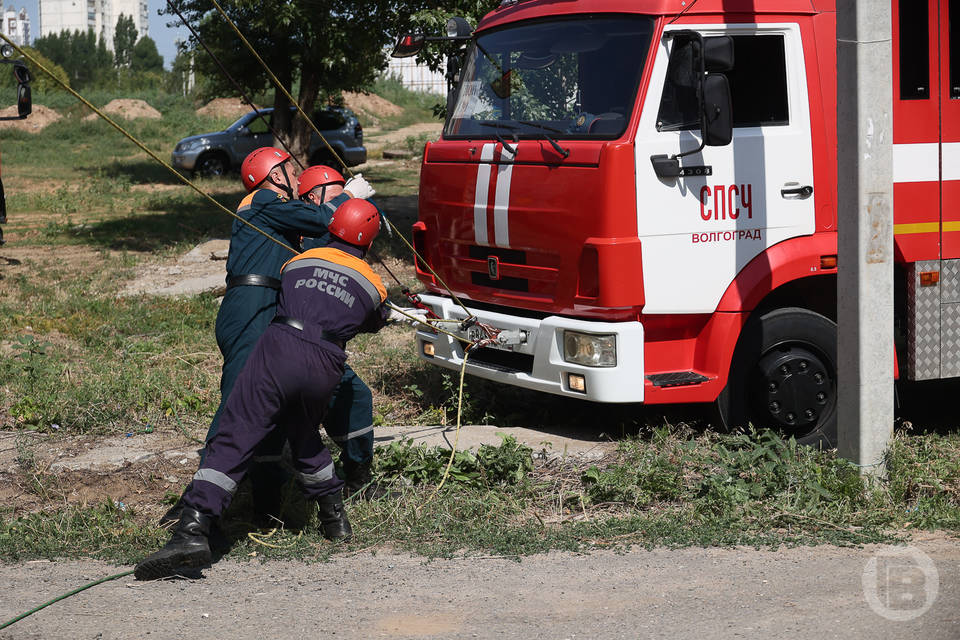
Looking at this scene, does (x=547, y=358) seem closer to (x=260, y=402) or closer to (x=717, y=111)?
(x=717, y=111)

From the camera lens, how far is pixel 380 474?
6.01 metres

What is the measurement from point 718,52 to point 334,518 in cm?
328

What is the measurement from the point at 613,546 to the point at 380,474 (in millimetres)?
1500

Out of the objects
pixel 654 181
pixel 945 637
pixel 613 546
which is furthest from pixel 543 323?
pixel 945 637

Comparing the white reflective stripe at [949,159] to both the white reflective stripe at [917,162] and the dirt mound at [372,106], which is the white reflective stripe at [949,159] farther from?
the dirt mound at [372,106]

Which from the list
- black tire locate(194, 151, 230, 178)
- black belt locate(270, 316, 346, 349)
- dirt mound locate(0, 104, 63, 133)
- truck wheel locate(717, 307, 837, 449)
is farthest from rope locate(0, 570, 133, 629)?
dirt mound locate(0, 104, 63, 133)

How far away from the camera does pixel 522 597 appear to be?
4.56 m

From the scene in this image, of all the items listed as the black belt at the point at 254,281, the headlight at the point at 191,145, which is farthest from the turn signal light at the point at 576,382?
the headlight at the point at 191,145

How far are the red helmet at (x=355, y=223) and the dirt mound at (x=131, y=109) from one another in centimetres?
3730

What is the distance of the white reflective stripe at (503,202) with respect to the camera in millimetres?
6477

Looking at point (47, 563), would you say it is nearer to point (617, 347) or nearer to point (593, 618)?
point (593, 618)

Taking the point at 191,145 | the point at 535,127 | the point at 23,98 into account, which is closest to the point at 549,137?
the point at 535,127

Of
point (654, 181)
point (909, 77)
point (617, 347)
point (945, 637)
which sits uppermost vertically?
point (909, 77)

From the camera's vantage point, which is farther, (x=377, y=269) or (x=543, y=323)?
(x=377, y=269)
